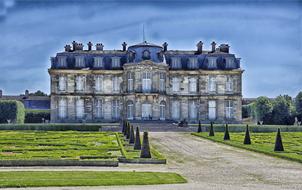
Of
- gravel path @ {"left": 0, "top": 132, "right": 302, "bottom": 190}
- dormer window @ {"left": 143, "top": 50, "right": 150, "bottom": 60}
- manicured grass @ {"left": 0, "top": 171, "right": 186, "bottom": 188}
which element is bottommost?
gravel path @ {"left": 0, "top": 132, "right": 302, "bottom": 190}

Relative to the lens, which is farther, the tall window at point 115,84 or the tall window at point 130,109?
the tall window at point 115,84

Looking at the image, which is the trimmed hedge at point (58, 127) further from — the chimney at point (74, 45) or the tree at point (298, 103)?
the tree at point (298, 103)

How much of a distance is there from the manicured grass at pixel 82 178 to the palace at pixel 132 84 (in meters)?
36.9

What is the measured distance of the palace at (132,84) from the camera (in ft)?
175

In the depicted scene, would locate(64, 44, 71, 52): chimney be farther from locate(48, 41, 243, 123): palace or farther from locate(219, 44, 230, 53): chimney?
locate(219, 44, 230, 53): chimney

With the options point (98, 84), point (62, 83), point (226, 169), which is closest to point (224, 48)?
point (98, 84)

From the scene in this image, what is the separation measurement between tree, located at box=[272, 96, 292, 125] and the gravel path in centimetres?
3270

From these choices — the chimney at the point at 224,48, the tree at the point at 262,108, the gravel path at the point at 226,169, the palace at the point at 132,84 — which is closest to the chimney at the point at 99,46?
the palace at the point at 132,84

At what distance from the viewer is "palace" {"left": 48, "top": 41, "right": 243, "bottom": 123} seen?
2096 inches

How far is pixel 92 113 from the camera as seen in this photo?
53719 mm

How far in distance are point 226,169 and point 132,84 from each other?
117 ft

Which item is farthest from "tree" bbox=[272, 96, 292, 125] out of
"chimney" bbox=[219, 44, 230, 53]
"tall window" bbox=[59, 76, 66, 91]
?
"tall window" bbox=[59, 76, 66, 91]

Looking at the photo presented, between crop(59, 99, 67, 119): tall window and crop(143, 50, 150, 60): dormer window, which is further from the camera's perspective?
crop(59, 99, 67, 119): tall window

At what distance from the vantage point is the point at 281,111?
5828 cm
